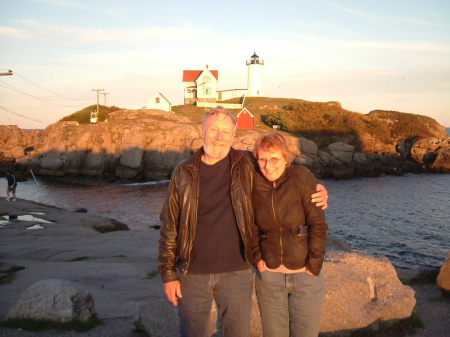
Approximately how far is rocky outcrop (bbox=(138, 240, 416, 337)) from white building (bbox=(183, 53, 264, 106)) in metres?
76.0

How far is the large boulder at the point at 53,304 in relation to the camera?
267 inches

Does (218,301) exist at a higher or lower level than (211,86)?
lower

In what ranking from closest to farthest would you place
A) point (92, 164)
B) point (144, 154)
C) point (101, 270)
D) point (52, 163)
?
point (101, 270)
point (92, 164)
point (52, 163)
point (144, 154)

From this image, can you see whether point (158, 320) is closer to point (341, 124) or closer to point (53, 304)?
point (53, 304)

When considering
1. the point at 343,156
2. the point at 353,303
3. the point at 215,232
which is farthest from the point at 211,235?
the point at 343,156

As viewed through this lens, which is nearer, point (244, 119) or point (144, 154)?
point (144, 154)

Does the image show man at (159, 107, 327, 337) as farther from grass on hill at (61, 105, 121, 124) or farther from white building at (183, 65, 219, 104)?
white building at (183, 65, 219, 104)

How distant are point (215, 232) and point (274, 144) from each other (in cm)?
101

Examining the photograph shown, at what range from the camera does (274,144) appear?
397 centimetres

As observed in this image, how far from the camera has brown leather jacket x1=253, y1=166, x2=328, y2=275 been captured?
12.9ft

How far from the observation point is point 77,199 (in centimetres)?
3422

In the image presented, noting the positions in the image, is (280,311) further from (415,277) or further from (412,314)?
(415,277)

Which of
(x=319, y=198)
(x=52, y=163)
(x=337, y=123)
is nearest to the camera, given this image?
(x=319, y=198)

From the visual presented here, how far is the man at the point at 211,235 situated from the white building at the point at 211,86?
78669 millimetres
